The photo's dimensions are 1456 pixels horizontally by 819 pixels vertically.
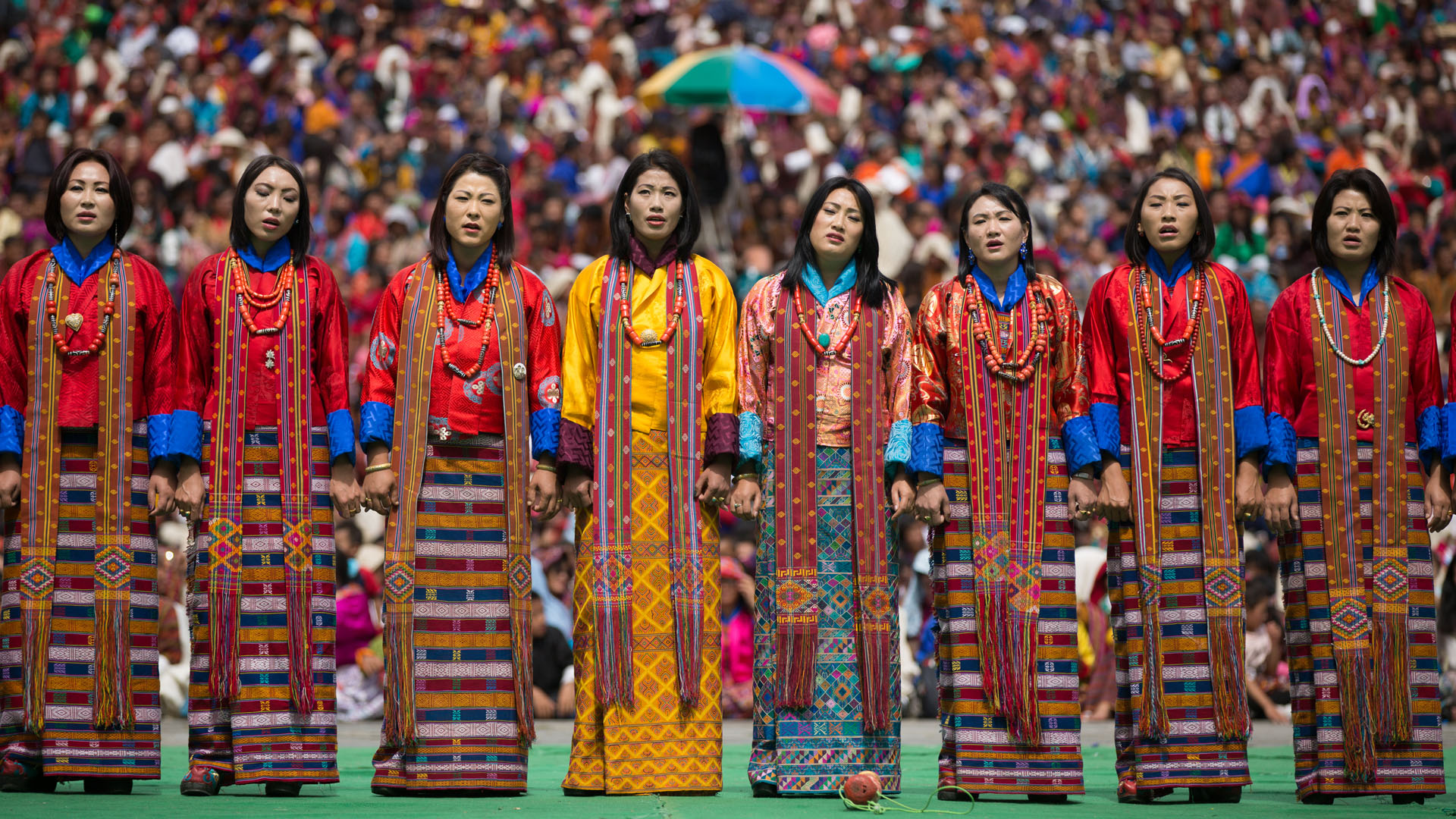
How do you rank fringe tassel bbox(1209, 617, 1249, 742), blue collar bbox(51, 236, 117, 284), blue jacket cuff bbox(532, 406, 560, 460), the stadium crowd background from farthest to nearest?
the stadium crowd background
blue collar bbox(51, 236, 117, 284)
blue jacket cuff bbox(532, 406, 560, 460)
fringe tassel bbox(1209, 617, 1249, 742)

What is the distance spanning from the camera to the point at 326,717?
256 inches

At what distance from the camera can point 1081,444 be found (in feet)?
21.2

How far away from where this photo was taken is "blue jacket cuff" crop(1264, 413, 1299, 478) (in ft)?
21.8

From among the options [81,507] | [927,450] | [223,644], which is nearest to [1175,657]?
[927,450]

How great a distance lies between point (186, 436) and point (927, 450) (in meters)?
2.86

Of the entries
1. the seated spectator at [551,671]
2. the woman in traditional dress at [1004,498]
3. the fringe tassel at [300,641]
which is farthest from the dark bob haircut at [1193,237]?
the seated spectator at [551,671]

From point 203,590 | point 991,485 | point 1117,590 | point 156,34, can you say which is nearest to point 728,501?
point 991,485

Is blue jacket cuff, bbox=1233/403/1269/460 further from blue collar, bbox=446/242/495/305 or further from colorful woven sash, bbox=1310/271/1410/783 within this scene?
blue collar, bbox=446/242/495/305

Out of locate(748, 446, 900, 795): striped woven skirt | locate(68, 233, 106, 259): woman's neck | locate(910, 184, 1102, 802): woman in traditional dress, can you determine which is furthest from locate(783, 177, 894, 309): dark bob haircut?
locate(68, 233, 106, 259): woman's neck

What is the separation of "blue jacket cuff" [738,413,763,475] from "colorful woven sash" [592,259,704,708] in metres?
0.19

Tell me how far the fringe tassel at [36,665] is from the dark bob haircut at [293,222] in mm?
1613

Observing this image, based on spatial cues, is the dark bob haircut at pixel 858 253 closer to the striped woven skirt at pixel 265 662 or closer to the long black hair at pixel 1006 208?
the long black hair at pixel 1006 208

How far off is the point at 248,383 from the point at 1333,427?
426 cm

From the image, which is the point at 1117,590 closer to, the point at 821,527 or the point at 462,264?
the point at 821,527
